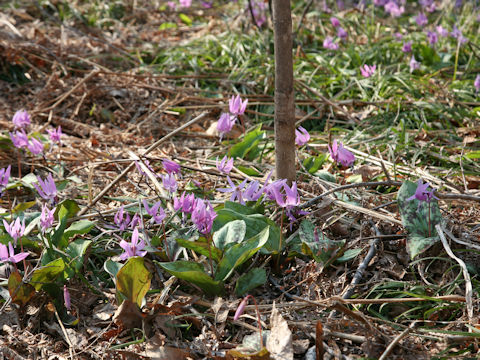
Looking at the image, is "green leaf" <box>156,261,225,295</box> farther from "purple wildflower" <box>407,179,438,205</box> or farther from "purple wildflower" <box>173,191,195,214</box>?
"purple wildflower" <box>407,179,438,205</box>

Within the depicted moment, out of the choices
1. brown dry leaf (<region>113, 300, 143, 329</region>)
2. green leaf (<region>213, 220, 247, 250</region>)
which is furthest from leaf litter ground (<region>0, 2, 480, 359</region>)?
green leaf (<region>213, 220, 247, 250</region>)

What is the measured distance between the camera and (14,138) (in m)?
2.42

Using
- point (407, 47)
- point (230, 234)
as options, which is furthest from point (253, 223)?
point (407, 47)

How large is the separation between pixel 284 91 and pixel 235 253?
0.61 meters

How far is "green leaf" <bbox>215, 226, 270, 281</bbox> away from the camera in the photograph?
1638mm

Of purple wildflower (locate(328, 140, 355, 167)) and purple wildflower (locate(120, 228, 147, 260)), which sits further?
purple wildflower (locate(328, 140, 355, 167))

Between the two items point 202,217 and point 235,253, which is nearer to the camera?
point 202,217

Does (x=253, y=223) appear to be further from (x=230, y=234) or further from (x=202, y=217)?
(x=202, y=217)

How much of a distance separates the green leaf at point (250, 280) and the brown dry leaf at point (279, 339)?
185 millimetres

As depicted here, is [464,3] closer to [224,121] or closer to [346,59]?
[346,59]

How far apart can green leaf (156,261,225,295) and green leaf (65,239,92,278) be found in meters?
0.32

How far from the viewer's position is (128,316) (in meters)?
1.54

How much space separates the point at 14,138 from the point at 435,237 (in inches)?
72.4

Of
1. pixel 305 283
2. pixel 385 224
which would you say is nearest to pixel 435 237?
pixel 385 224
